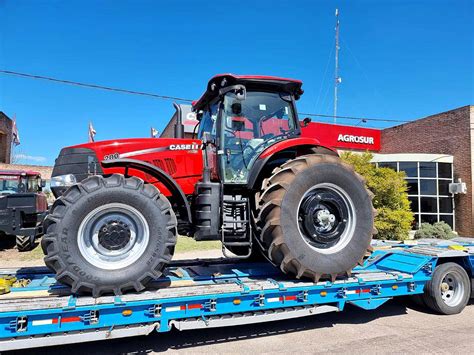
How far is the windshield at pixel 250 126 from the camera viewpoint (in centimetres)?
476

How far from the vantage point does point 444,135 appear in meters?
16.5

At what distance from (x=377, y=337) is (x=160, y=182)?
352cm

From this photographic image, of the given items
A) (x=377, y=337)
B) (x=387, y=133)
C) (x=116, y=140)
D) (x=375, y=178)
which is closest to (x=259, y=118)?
(x=116, y=140)

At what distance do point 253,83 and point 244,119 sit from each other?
1.73 feet

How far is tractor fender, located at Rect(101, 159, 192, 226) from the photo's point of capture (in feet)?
14.0

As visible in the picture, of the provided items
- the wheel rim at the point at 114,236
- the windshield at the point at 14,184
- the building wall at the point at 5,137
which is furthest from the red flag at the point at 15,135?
the wheel rim at the point at 114,236

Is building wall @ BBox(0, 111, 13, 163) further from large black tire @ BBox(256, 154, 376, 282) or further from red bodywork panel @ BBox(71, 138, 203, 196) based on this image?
A: large black tire @ BBox(256, 154, 376, 282)

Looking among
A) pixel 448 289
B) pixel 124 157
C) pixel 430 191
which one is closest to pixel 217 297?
pixel 124 157

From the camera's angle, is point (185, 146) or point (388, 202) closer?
point (185, 146)

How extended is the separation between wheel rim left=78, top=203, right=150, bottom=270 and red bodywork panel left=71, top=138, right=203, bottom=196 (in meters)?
0.81

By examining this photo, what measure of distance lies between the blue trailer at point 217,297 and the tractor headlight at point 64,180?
1234 mm

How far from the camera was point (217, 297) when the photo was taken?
396cm

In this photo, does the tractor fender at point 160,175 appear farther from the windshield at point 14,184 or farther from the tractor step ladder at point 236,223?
the windshield at point 14,184

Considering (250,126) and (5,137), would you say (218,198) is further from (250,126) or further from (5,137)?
(5,137)
